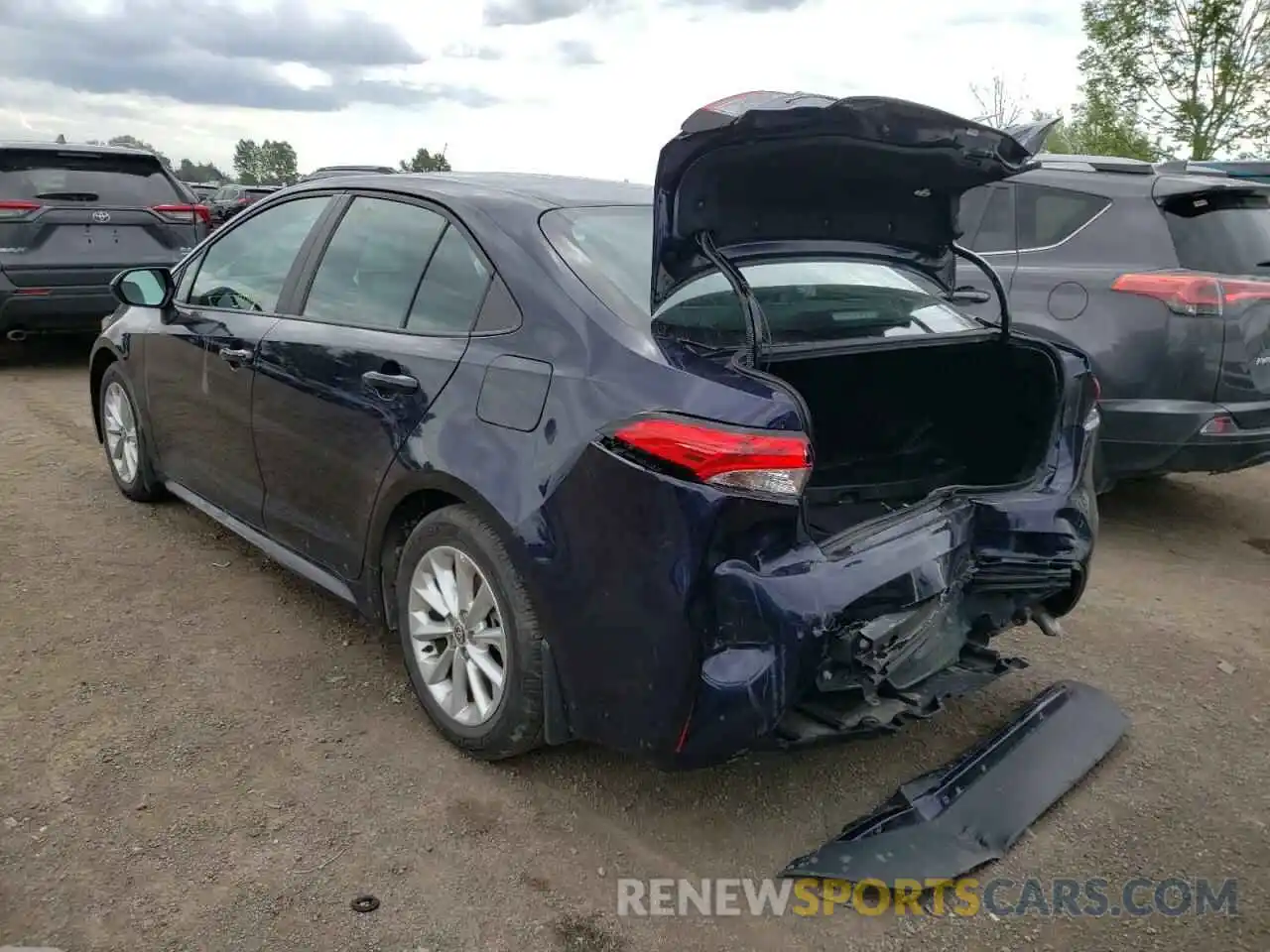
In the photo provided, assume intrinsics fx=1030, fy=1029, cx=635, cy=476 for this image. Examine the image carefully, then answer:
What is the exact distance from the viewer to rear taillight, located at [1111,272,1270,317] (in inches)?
184

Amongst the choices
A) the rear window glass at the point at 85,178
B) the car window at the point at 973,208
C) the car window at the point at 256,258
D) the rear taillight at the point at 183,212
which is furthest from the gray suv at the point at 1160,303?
the rear window glass at the point at 85,178

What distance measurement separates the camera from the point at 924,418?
3.54 metres

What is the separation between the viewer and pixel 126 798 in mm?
2744

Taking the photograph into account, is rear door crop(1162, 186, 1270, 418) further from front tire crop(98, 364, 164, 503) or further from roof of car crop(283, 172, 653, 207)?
front tire crop(98, 364, 164, 503)

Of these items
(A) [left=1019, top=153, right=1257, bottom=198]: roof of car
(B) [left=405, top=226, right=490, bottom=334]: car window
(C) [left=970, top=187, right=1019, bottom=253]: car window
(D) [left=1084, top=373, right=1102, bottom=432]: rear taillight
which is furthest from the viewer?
(C) [left=970, top=187, right=1019, bottom=253]: car window

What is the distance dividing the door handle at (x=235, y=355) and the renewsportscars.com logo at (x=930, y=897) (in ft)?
7.55

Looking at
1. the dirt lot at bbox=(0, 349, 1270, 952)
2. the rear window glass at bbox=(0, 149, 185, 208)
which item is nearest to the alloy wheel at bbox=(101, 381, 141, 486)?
the dirt lot at bbox=(0, 349, 1270, 952)

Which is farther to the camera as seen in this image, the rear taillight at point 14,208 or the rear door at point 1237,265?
the rear taillight at point 14,208

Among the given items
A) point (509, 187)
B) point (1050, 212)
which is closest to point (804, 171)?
point (509, 187)

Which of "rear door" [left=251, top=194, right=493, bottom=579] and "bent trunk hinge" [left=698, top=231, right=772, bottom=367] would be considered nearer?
"bent trunk hinge" [left=698, top=231, right=772, bottom=367]

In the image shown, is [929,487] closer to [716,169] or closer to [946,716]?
[946,716]

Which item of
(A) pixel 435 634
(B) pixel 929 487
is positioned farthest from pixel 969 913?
(A) pixel 435 634

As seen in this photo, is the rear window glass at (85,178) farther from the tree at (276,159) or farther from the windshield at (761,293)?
the tree at (276,159)

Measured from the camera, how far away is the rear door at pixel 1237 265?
15.4 feet
